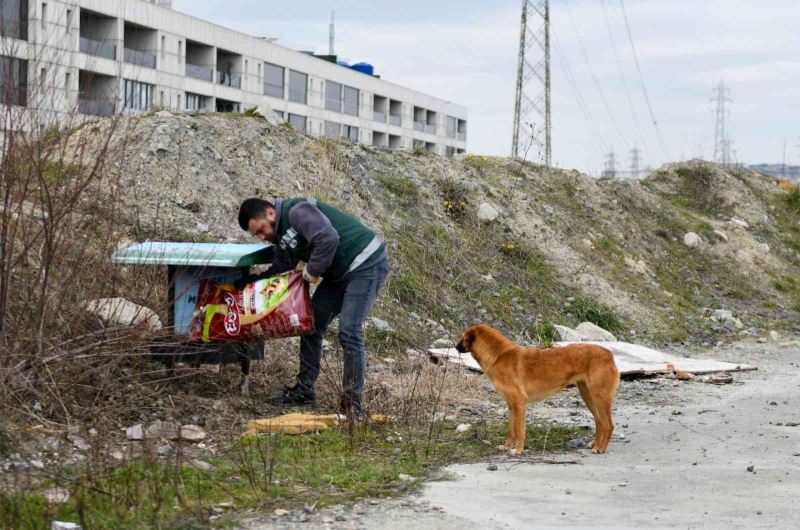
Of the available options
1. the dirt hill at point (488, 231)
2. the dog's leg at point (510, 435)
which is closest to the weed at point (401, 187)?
the dirt hill at point (488, 231)

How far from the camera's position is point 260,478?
20.4ft

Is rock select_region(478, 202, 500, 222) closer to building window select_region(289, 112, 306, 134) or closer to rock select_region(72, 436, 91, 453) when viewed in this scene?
rock select_region(72, 436, 91, 453)

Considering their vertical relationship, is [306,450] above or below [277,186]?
below

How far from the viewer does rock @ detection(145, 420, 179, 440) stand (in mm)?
7027

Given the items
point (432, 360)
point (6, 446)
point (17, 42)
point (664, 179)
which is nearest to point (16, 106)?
point (17, 42)

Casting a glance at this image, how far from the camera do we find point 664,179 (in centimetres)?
2605

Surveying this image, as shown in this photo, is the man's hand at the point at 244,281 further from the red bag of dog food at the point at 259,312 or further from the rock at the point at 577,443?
the rock at the point at 577,443

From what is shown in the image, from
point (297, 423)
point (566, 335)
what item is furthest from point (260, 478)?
point (566, 335)

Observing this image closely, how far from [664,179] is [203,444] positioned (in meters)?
20.6

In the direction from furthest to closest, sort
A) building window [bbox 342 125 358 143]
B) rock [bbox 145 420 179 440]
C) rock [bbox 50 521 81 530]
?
building window [bbox 342 125 358 143] < rock [bbox 145 420 179 440] < rock [bbox 50 521 81 530]

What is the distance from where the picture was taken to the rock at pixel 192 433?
24.2 ft

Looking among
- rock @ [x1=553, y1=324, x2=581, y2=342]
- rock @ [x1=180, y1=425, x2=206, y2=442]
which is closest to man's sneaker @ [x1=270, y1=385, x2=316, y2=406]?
rock @ [x1=180, y1=425, x2=206, y2=442]

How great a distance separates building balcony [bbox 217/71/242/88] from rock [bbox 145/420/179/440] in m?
39.1

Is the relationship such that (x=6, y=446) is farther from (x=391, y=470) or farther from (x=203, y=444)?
(x=391, y=470)
